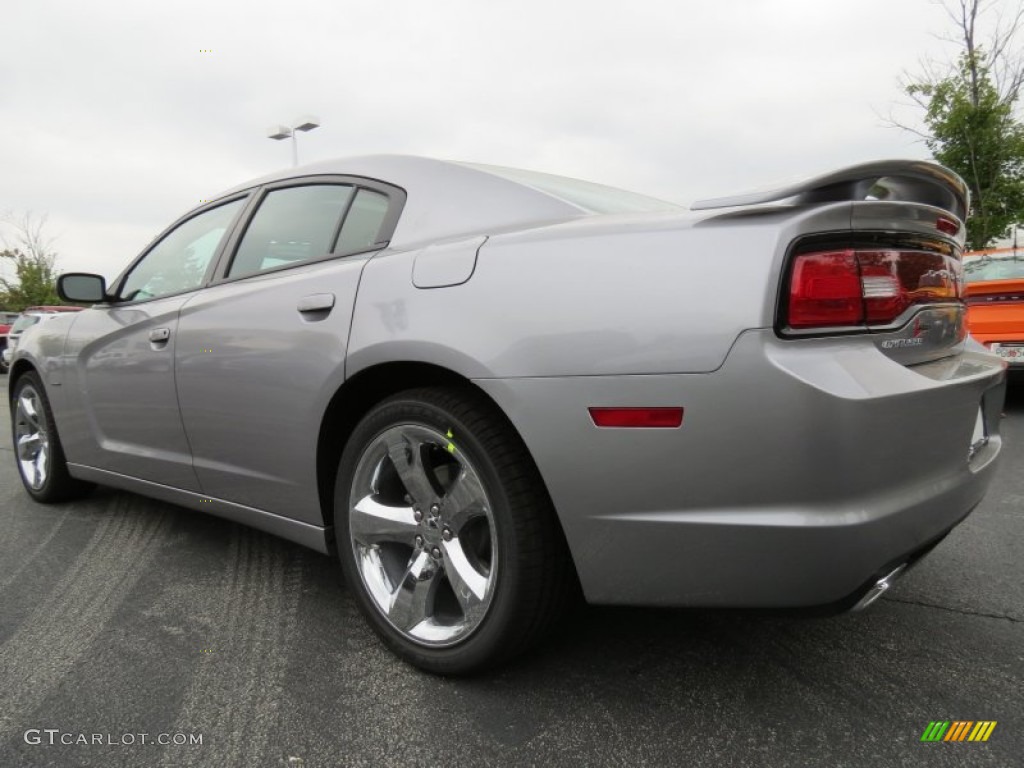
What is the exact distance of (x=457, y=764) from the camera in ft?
5.03

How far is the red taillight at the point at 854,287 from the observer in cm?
140

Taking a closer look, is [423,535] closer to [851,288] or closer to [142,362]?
[851,288]

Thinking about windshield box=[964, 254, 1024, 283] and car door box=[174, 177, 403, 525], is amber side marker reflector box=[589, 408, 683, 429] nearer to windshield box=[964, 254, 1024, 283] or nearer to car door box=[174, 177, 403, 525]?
car door box=[174, 177, 403, 525]

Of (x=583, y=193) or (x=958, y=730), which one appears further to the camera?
(x=583, y=193)

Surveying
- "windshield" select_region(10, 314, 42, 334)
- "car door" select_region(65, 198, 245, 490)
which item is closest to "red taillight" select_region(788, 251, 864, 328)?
"car door" select_region(65, 198, 245, 490)

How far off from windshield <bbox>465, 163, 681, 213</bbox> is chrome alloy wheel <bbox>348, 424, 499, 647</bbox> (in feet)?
2.41

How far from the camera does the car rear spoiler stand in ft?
4.70

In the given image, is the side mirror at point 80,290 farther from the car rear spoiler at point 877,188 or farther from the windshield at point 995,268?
the windshield at point 995,268

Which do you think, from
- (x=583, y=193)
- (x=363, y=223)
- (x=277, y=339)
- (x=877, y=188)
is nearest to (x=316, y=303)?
(x=277, y=339)

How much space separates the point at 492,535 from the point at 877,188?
1226 mm

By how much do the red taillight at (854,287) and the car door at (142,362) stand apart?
214 cm

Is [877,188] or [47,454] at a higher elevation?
[877,188]

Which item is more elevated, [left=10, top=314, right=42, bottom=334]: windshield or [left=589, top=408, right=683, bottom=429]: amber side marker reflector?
[left=589, top=408, right=683, bottom=429]: amber side marker reflector

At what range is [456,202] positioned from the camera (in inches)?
79.4
